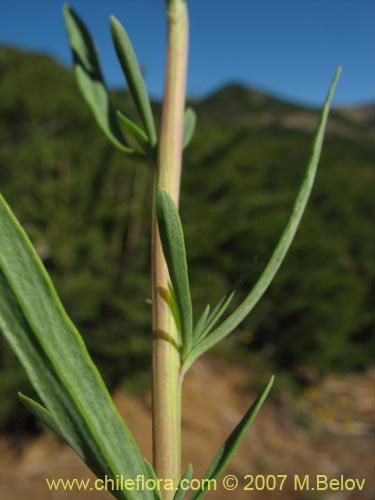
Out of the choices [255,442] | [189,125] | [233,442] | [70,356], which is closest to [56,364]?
[70,356]

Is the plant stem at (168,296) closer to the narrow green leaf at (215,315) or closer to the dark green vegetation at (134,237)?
the narrow green leaf at (215,315)

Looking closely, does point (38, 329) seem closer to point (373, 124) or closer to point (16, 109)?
point (16, 109)

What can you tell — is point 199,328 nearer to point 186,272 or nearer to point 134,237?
point 186,272

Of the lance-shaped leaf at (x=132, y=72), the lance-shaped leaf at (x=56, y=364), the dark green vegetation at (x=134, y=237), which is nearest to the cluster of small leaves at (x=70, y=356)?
the lance-shaped leaf at (x=56, y=364)

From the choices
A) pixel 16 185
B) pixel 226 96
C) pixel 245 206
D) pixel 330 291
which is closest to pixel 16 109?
pixel 16 185

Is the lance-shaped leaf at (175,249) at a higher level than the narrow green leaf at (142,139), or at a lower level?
lower

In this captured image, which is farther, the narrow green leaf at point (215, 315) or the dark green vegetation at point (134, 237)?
the dark green vegetation at point (134, 237)

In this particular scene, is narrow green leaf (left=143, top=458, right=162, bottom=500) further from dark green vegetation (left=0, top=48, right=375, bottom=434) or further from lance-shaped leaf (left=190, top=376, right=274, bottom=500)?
dark green vegetation (left=0, top=48, right=375, bottom=434)
